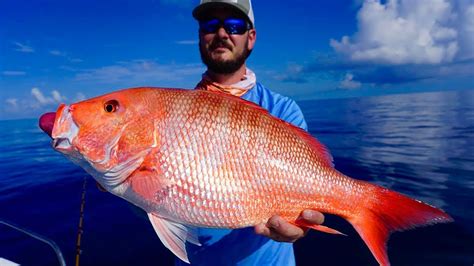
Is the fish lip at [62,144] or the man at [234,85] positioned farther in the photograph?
the man at [234,85]

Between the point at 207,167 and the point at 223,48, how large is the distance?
4.52 feet

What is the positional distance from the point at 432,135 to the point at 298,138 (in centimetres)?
1592

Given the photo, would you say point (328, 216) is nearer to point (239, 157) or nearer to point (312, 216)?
point (312, 216)

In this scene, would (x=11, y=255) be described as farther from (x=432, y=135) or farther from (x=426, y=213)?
(x=432, y=135)

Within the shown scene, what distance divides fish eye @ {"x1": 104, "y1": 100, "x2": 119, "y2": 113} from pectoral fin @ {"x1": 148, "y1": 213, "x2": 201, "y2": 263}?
2.08ft

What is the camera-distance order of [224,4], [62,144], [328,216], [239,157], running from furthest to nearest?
Answer: 1. [328,216]
2. [224,4]
3. [239,157]
4. [62,144]

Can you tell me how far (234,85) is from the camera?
2756 millimetres

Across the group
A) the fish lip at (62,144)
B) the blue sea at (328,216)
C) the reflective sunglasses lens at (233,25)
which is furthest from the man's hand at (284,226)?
the reflective sunglasses lens at (233,25)

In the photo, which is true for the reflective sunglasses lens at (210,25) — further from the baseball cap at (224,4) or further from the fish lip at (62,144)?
the fish lip at (62,144)

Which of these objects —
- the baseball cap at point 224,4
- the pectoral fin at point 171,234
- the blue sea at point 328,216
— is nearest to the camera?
the pectoral fin at point 171,234

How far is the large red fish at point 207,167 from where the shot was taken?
67.4 inches

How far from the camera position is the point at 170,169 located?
1.71 m

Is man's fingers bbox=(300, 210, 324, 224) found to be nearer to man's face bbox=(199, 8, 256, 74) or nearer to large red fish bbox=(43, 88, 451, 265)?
large red fish bbox=(43, 88, 451, 265)

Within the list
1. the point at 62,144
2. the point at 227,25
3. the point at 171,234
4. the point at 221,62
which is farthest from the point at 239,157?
the point at 227,25
